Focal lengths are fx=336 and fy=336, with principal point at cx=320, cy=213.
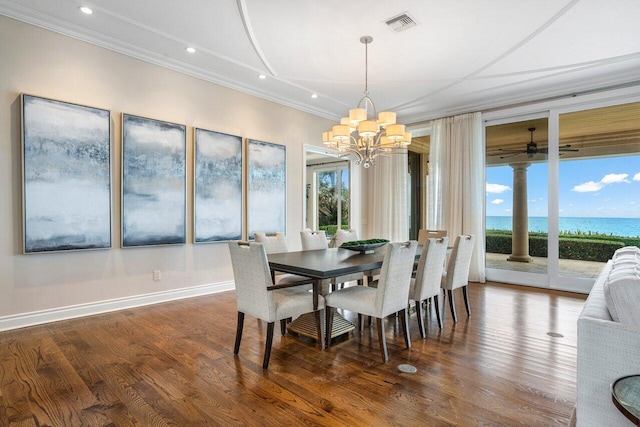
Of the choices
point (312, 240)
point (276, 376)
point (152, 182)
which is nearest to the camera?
point (276, 376)

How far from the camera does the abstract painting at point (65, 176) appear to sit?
10.8 feet

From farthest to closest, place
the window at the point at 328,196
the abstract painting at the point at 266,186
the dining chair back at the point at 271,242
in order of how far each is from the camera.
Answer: the window at the point at 328,196
the abstract painting at the point at 266,186
the dining chair back at the point at 271,242

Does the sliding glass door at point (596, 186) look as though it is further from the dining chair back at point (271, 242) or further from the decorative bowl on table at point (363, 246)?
the dining chair back at point (271, 242)

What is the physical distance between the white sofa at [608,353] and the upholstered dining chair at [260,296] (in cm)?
178

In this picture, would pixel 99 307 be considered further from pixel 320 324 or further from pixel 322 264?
pixel 322 264

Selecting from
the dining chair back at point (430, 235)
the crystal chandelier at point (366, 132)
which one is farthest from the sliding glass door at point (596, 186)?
the crystal chandelier at point (366, 132)

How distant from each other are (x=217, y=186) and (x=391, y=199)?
3.60 metres

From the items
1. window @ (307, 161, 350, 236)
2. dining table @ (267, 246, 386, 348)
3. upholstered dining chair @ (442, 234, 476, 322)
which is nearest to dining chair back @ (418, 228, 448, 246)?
upholstered dining chair @ (442, 234, 476, 322)

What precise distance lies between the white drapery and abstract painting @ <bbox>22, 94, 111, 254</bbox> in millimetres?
4867

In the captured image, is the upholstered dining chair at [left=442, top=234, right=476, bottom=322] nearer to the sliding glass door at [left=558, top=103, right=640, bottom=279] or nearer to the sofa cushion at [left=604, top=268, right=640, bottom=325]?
the sofa cushion at [left=604, top=268, right=640, bottom=325]

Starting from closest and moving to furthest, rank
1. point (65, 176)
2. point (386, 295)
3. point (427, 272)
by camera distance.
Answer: point (386, 295), point (427, 272), point (65, 176)

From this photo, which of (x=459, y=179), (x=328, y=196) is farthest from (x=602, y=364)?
(x=328, y=196)

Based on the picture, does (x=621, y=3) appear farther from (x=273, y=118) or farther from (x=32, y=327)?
(x=32, y=327)

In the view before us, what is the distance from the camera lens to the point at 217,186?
4.80 metres
